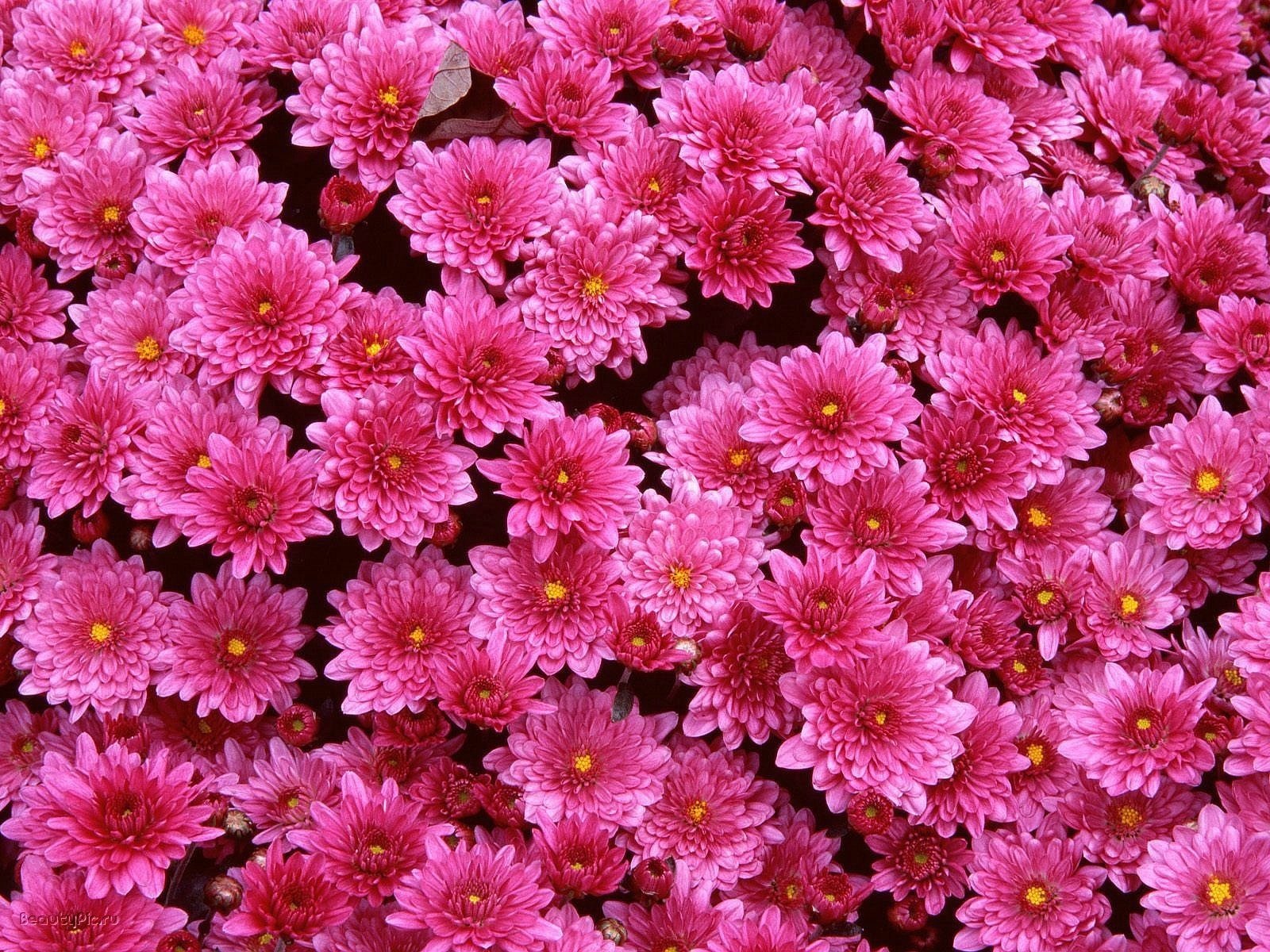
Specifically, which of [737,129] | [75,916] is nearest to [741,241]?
[737,129]

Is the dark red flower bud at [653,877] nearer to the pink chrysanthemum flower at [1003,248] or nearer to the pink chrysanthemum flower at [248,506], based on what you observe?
the pink chrysanthemum flower at [248,506]

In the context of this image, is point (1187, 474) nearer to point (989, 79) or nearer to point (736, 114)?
point (989, 79)

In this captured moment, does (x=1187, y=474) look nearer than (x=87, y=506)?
No

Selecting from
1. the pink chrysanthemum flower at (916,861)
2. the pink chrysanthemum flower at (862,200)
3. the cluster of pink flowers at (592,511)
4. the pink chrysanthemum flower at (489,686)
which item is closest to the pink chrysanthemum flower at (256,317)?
the cluster of pink flowers at (592,511)

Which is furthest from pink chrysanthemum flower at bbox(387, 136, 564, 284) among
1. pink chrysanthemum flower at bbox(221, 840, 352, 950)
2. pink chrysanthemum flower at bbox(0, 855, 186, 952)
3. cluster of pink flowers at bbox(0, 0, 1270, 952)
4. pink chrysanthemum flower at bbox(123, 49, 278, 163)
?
pink chrysanthemum flower at bbox(0, 855, 186, 952)

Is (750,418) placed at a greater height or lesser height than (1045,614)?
greater

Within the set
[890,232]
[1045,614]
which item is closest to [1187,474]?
[1045,614]
